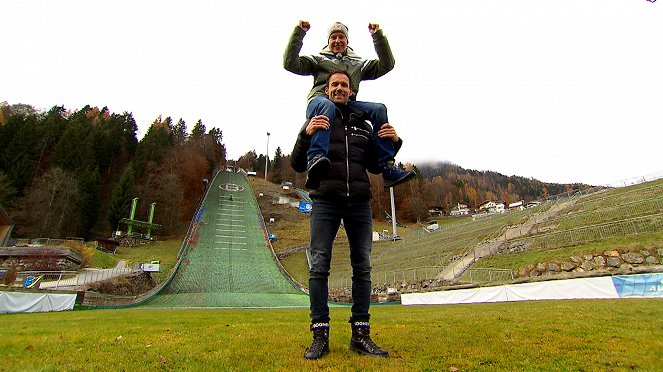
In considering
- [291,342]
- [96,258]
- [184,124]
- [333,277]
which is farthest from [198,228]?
[184,124]

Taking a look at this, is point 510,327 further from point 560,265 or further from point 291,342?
point 560,265

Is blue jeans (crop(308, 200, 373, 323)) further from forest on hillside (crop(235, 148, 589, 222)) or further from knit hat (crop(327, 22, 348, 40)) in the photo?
forest on hillside (crop(235, 148, 589, 222))

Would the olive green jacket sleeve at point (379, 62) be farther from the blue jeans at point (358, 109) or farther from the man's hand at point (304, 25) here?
the man's hand at point (304, 25)

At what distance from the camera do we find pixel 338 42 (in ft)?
13.1

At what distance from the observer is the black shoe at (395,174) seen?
11.3 ft

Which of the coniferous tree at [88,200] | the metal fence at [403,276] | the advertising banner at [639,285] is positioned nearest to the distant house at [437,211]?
the metal fence at [403,276]

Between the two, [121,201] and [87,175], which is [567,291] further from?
[87,175]

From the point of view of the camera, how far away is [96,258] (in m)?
27.8

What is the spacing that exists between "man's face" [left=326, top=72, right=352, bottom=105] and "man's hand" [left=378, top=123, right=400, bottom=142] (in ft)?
1.59

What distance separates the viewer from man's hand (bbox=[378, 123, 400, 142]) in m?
3.38

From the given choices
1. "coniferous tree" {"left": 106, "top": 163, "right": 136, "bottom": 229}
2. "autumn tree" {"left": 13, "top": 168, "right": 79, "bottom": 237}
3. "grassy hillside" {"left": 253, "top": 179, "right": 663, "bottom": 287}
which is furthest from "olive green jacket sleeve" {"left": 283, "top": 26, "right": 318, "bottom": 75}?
"coniferous tree" {"left": 106, "top": 163, "right": 136, "bottom": 229}

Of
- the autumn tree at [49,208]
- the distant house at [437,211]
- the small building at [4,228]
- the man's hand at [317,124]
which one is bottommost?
the man's hand at [317,124]

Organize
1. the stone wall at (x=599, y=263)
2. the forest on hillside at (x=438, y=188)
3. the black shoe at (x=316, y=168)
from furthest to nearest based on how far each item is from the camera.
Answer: the forest on hillside at (x=438, y=188) < the stone wall at (x=599, y=263) < the black shoe at (x=316, y=168)

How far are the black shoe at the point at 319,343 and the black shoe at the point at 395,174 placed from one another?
1517 millimetres
